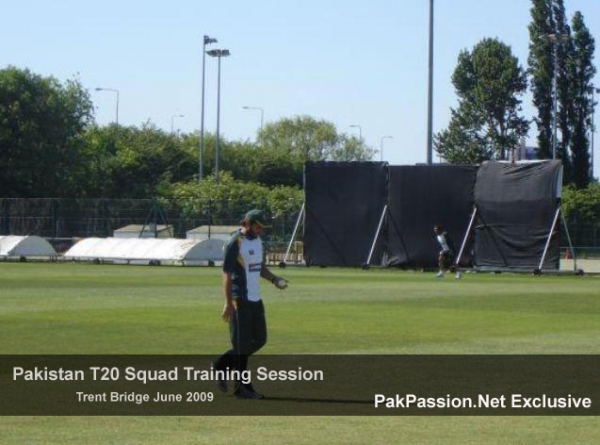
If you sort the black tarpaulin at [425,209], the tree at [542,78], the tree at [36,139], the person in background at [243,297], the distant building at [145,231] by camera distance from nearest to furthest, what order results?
1. the person in background at [243,297]
2. the black tarpaulin at [425,209]
3. the distant building at [145,231]
4. the tree at [36,139]
5. the tree at [542,78]

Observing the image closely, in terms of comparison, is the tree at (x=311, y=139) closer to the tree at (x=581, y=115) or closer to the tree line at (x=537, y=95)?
the tree line at (x=537, y=95)

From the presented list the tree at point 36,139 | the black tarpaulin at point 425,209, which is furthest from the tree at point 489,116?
the black tarpaulin at point 425,209

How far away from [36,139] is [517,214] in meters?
47.1

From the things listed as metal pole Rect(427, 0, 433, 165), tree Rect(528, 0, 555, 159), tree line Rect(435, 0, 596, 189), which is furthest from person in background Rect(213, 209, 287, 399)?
tree Rect(528, 0, 555, 159)

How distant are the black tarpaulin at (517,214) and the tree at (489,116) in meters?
61.5

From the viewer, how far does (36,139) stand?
92.0 m

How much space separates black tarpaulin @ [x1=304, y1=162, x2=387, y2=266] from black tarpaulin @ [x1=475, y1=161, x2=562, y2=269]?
4.49 metres

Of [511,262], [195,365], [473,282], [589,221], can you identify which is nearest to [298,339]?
[195,365]

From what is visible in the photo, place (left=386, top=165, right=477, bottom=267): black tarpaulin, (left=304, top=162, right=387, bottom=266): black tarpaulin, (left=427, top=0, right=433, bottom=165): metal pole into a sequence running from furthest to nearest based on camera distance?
(left=304, top=162, right=387, bottom=266): black tarpaulin → (left=427, top=0, right=433, bottom=165): metal pole → (left=386, top=165, right=477, bottom=267): black tarpaulin

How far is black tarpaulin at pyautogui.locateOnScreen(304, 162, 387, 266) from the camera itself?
55.6 m

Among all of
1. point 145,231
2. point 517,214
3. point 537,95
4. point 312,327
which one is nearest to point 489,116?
point 537,95

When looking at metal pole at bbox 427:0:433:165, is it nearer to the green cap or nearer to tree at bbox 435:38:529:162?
the green cap

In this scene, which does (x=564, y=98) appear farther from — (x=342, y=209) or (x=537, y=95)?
(x=342, y=209)

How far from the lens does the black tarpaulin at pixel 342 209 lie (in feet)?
182
